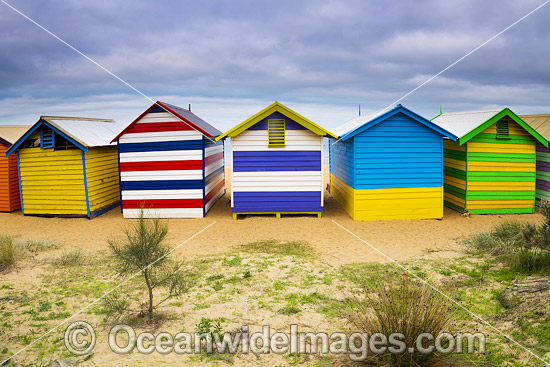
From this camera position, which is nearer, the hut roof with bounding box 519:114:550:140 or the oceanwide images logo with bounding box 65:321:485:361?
the oceanwide images logo with bounding box 65:321:485:361

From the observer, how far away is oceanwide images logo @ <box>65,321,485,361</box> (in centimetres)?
536

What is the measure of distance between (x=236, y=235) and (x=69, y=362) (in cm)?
785

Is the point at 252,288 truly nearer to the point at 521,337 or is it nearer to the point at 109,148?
A: the point at 521,337

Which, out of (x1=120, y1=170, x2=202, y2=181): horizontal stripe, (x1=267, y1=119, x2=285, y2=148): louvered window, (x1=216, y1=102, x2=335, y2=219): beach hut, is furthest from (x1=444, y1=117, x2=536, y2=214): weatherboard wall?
(x1=120, y1=170, x2=202, y2=181): horizontal stripe

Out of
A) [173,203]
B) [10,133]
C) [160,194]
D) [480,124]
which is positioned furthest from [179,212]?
[480,124]

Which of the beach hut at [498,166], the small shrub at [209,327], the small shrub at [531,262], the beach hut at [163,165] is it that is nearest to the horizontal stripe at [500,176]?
the beach hut at [498,166]

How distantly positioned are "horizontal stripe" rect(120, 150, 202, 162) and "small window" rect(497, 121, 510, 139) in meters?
11.3

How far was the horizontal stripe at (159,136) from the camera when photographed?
1597 cm

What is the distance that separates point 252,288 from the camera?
8508 millimetres

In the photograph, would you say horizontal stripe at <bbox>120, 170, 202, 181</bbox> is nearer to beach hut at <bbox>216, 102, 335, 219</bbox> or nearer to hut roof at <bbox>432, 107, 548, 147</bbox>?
beach hut at <bbox>216, 102, 335, 219</bbox>

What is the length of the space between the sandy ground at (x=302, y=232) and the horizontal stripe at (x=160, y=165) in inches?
78.5

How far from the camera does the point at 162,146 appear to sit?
1608cm

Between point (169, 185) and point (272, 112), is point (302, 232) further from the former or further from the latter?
point (169, 185)

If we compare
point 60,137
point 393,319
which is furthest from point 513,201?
point 60,137
